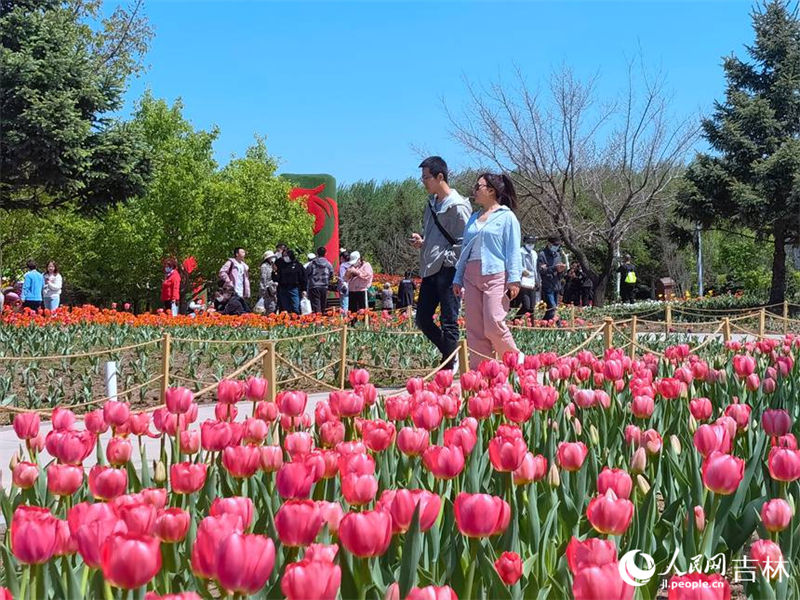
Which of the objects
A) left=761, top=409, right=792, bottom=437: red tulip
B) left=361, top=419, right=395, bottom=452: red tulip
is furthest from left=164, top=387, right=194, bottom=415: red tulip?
left=761, top=409, right=792, bottom=437: red tulip

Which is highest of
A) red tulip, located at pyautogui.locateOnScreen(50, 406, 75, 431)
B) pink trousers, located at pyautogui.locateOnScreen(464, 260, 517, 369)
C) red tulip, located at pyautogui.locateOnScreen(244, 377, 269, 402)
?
pink trousers, located at pyautogui.locateOnScreen(464, 260, 517, 369)

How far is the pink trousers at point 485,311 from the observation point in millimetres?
6496

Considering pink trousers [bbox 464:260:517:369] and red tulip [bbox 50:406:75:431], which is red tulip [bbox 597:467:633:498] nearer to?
red tulip [bbox 50:406:75:431]

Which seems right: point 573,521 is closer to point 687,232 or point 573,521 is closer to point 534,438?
point 534,438

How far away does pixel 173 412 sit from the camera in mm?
3027

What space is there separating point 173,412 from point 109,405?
7.9 inches

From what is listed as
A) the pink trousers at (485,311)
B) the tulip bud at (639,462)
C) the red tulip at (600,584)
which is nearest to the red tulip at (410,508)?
the red tulip at (600,584)

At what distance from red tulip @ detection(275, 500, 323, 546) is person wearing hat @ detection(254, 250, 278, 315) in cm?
1695

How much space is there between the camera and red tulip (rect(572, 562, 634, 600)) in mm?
1286

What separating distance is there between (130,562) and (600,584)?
2.24ft

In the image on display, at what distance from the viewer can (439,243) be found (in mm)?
7184

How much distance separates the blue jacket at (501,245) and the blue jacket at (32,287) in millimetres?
13757

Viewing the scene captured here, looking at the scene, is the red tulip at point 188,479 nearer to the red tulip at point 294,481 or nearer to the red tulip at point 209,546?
the red tulip at point 294,481

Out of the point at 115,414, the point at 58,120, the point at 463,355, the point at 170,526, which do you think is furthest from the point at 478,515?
the point at 58,120
